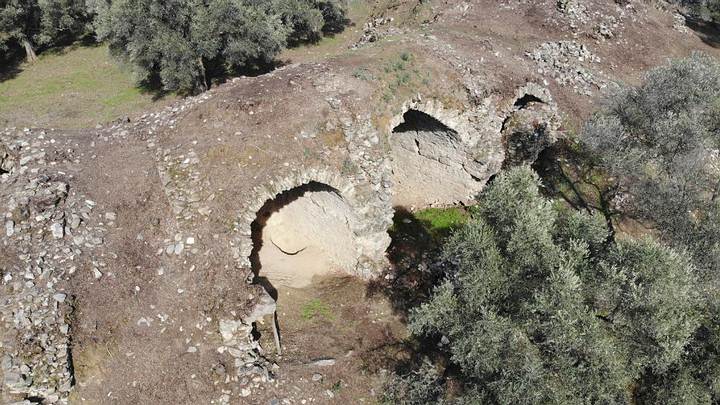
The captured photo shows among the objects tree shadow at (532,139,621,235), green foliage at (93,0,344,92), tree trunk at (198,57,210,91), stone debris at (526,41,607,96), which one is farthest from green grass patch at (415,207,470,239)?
tree trunk at (198,57,210,91)

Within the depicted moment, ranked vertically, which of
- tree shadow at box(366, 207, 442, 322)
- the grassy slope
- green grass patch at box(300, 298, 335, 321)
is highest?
green grass patch at box(300, 298, 335, 321)

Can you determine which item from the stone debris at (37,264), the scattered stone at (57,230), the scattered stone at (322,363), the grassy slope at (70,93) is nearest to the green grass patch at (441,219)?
the scattered stone at (322,363)

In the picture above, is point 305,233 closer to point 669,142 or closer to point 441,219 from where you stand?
point 441,219

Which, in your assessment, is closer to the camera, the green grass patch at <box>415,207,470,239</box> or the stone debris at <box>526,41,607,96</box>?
the green grass patch at <box>415,207,470,239</box>

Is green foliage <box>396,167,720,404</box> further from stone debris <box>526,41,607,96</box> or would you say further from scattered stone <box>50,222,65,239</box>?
stone debris <box>526,41,607,96</box>

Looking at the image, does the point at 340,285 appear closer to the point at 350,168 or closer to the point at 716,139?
the point at 350,168

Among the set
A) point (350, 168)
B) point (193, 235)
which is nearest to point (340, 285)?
point (350, 168)

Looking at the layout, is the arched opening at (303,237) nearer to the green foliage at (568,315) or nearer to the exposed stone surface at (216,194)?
the exposed stone surface at (216,194)

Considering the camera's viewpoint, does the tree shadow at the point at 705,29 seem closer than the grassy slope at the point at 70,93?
No
